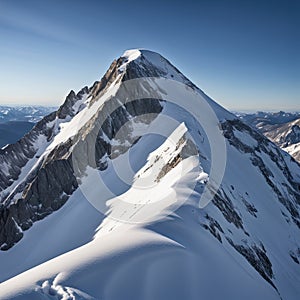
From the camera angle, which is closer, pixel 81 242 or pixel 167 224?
pixel 167 224

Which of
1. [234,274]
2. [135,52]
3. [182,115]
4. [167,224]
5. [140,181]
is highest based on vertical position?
[135,52]

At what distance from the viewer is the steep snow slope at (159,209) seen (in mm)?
14531

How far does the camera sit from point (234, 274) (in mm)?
18984

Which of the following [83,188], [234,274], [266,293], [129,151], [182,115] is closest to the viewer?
[234,274]

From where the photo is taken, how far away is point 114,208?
49.0 meters

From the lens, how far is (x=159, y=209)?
A: 88.5 feet

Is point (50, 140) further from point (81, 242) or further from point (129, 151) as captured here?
point (81, 242)

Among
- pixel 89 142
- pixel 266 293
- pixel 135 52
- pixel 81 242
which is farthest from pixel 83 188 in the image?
pixel 135 52

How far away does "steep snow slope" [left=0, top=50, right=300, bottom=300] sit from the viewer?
1453 cm

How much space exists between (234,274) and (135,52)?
319 ft

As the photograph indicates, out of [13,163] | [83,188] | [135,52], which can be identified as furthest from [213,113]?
[13,163]

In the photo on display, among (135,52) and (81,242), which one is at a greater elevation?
(135,52)

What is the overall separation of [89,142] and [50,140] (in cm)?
4918

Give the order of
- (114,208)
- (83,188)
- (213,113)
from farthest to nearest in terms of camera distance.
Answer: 1. (213,113)
2. (83,188)
3. (114,208)
